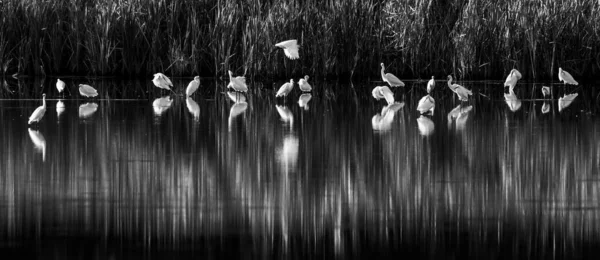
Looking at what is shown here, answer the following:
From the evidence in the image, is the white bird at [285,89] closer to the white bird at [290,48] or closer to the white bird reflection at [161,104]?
the white bird reflection at [161,104]

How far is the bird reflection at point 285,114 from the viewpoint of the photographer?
1318cm

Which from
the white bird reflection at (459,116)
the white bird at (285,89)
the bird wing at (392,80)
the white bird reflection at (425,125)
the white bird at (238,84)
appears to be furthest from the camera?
the bird wing at (392,80)

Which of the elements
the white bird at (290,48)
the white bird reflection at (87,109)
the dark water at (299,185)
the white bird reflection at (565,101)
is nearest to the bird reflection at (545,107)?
the white bird reflection at (565,101)

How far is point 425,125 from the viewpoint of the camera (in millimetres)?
12734

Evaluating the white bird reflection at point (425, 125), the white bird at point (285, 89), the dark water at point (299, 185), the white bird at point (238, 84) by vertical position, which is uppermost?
the white bird at point (238, 84)

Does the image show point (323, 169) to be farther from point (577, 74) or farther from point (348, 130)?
point (577, 74)

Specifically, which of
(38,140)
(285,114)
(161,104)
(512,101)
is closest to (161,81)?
(161,104)

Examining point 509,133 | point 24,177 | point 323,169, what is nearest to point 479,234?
point 323,169

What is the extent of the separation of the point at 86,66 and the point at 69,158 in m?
11.3

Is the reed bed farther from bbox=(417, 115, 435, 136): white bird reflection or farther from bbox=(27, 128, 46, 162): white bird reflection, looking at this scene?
bbox=(27, 128, 46, 162): white bird reflection

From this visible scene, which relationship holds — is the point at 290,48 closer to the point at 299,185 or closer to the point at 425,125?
the point at 425,125

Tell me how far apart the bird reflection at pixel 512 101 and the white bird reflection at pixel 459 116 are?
0.53 m

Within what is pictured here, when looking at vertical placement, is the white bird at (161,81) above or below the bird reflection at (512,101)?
above

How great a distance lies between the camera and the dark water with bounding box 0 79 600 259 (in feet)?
21.5
